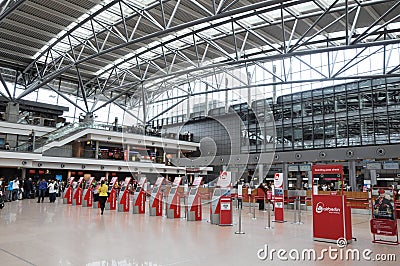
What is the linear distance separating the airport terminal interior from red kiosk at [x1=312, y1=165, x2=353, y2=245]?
37 millimetres

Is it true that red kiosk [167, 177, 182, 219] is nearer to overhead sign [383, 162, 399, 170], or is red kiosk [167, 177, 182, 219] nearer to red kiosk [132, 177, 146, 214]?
red kiosk [132, 177, 146, 214]

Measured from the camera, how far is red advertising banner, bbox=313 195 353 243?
8.34m

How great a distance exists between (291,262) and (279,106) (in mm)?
31063

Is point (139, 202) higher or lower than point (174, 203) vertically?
lower

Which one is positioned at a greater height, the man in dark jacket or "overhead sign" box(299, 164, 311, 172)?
"overhead sign" box(299, 164, 311, 172)

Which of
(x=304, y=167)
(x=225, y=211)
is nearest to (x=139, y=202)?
(x=225, y=211)

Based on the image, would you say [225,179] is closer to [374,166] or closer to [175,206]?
[175,206]

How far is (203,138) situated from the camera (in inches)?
1106

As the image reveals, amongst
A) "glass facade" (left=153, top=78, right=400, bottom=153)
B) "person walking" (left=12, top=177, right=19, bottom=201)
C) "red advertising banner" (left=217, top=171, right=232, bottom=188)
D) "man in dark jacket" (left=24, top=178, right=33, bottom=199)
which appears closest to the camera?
"red advertising banner" (left=217, top=171, right=232, bottom=188)

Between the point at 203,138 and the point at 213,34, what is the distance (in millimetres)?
8725

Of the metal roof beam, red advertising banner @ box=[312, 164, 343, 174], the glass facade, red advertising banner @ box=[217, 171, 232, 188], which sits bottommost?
red advertising banner @ box=[217, 171, 232, 188]

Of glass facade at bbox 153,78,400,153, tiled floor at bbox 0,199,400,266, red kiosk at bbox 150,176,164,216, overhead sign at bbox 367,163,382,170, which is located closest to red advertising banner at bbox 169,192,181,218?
red kiosk at bbox 150,176,164,216

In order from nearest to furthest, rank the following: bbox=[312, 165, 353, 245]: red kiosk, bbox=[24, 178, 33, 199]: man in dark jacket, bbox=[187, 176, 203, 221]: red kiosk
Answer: bbox=[312, 165, 353, 245]: red kiosk, bbox=[187, 176, 203, 221]: red kiosk, bbox=[24, 178, 33, 199]: man in dark jacket

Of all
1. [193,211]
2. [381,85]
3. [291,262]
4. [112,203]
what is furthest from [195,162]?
[381,85]
